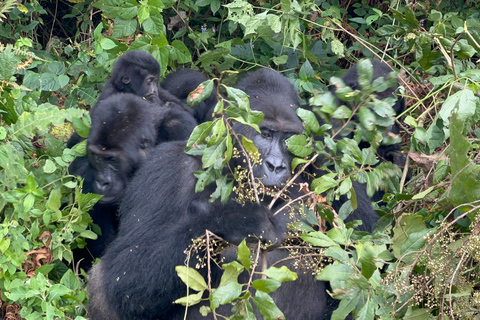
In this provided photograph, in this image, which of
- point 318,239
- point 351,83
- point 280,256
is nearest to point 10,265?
point 280,256

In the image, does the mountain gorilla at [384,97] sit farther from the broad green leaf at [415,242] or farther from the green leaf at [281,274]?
the green leaf at [281,274]

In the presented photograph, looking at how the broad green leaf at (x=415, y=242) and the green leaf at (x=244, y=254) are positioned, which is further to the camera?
the broad green leaf at (x=415, y=242)

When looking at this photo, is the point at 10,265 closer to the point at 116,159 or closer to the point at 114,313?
the point at 114,313

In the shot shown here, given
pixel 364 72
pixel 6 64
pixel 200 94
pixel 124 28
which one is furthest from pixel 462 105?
pixel 124 28

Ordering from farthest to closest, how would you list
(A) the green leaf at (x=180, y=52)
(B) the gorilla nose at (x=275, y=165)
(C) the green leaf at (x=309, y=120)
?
(A) the green leaf at (x=180, y=52) < (B) the gorilla nose at (x=275, y=165) < (C) the green leaf at (x=309, y=120)

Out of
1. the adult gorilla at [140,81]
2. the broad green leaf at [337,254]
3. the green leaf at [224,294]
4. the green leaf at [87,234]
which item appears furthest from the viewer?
the adult gorilla at [140,81]

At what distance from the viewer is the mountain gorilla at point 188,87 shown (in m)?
4.94

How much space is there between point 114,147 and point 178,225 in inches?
39.1

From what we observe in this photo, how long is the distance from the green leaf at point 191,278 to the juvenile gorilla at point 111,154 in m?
1.51

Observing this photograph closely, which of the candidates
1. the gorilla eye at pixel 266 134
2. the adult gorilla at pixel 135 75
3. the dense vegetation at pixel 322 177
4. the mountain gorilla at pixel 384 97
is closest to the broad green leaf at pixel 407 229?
the dense vegetation at pixel 322 177

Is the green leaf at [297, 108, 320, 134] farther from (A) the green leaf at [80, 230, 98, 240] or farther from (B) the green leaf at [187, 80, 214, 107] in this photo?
(A) the green leaf at [80, 230, 98, 240]

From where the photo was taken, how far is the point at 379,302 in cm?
227

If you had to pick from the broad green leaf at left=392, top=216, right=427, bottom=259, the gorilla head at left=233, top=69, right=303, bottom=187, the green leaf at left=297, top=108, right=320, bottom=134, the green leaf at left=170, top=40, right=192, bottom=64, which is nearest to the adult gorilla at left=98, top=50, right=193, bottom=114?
the green leaf at left=170, top=40, right=192, bottom=64

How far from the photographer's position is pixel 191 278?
222 cm
